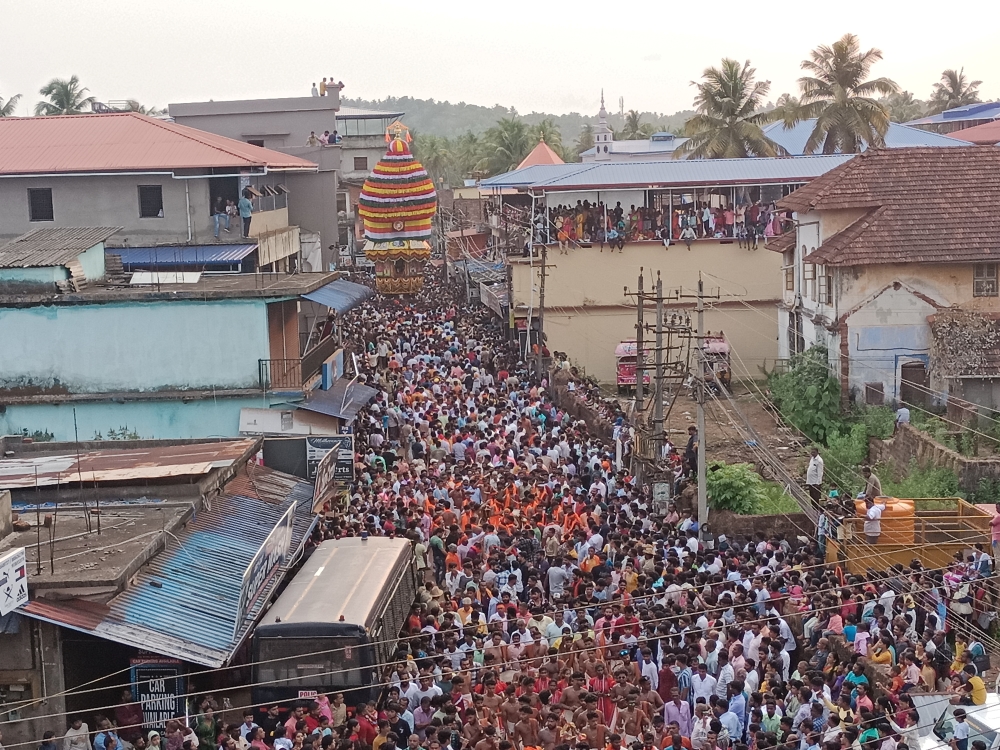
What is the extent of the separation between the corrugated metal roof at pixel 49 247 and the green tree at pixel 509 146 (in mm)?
59024

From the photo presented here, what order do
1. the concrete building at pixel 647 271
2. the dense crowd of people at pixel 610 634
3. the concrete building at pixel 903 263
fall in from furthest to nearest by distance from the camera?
the concrete building at pixel 647 271
the concrete building at pixel 903 263
the dense crowd of people at pixel 610 634

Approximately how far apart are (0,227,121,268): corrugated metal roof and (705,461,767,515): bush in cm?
1233

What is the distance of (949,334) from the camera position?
28.6m

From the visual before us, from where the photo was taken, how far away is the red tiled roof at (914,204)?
29.4m

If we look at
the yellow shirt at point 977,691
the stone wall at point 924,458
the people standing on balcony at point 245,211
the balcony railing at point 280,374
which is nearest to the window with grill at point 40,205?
the people standing on balcony at point 245,211

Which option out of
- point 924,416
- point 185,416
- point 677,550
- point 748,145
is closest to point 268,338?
point 185,416

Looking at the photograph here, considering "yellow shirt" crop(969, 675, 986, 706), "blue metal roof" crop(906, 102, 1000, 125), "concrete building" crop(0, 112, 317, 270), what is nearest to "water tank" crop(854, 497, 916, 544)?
"yellow shirt" crop(969, 675, 986, 706)

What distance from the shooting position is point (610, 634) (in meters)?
16.2

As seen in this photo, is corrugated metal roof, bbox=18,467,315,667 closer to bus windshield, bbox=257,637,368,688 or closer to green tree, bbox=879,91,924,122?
bus windshield, bbox=257,637,368,688

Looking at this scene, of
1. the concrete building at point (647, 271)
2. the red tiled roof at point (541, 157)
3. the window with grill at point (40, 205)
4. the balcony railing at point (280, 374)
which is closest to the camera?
the balcony railing at point (280, 374)

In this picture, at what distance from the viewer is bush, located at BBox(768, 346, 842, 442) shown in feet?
98.2

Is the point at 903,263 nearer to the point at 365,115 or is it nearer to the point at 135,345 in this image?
the point at 135,345

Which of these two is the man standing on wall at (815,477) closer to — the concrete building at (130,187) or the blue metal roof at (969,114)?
the concrete building at (130,187)

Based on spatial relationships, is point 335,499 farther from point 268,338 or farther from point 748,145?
point 748,145
